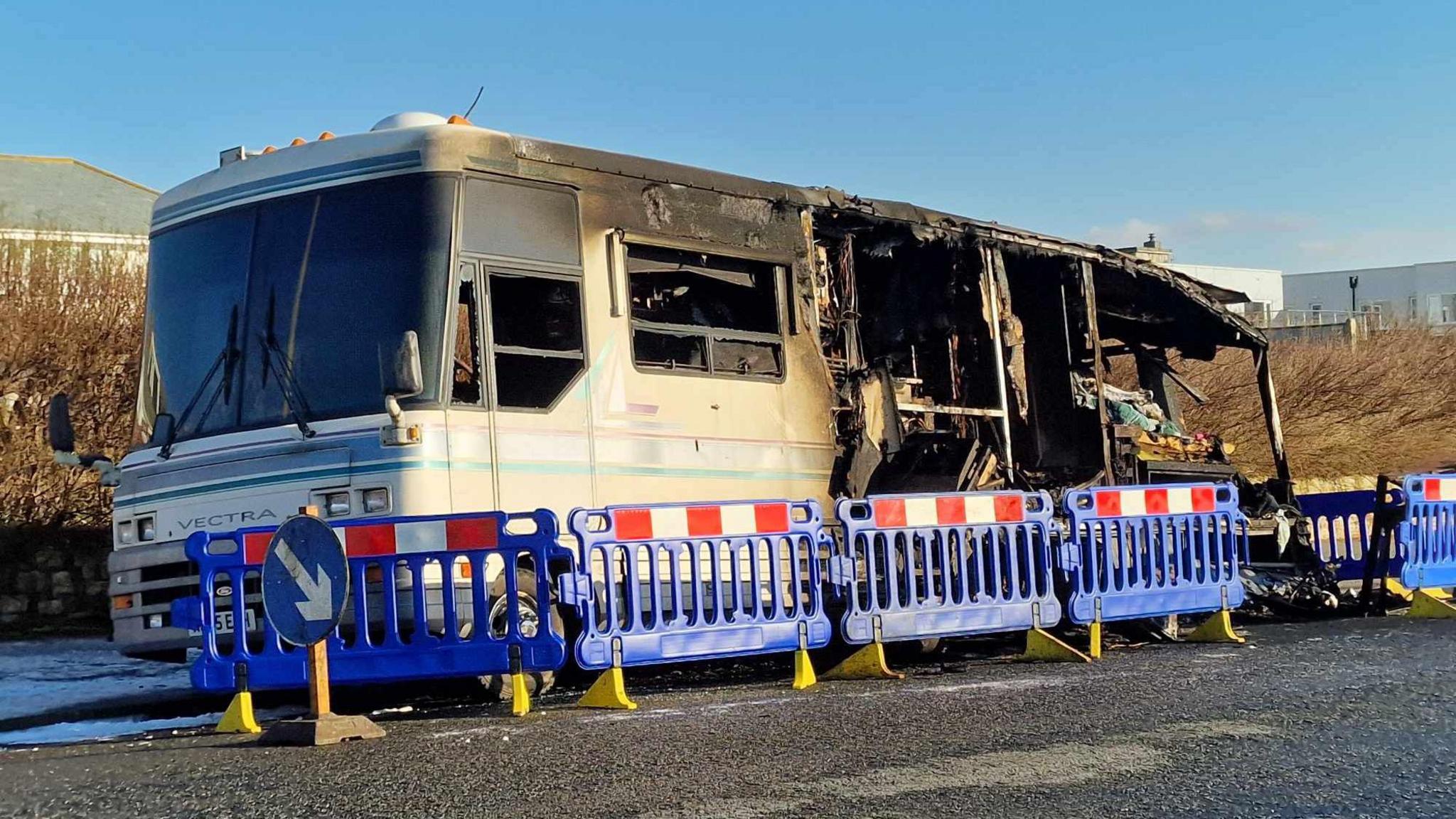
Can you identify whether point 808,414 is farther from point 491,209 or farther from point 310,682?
point 310,682

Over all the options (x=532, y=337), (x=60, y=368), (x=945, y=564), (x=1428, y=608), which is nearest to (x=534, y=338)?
(x=532, y=337)

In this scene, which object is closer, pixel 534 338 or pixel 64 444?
pixel 534 338

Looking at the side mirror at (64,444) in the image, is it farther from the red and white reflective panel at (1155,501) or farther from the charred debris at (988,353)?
the red and white reflective panel at (1155,501)

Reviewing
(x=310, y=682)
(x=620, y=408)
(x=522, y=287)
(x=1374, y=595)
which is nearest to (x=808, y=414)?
(x=620, y=408)

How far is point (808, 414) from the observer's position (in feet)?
34.4

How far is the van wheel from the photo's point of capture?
26.7ft

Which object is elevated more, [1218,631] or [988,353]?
[988,353]

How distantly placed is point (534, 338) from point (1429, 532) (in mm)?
8769

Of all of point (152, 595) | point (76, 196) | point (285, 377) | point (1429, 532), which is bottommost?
point (1429, 532)

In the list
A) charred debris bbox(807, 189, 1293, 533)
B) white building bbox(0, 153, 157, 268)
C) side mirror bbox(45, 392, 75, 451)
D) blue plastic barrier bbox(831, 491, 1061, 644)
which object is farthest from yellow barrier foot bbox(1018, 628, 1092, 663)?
white building bbox(0, 153, 157, 268)

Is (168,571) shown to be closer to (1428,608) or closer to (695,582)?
(695,582)

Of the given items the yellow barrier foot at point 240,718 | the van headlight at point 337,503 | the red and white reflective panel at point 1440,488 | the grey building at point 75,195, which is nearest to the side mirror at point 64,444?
the van headlight at point 337,503

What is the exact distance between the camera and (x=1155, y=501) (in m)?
10.8

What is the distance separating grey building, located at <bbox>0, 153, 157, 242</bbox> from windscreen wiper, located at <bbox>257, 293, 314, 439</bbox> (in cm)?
A: 1473
